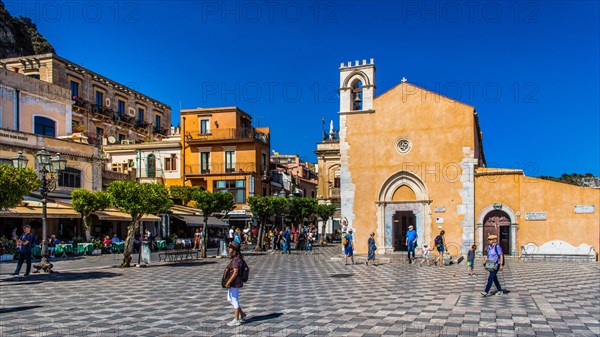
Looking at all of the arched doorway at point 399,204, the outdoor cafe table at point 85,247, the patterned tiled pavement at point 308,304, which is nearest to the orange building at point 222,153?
the outdoor cafe table at point 85,247

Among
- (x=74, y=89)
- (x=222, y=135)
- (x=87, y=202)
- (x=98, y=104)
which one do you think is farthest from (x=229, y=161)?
(x=87, y=202)

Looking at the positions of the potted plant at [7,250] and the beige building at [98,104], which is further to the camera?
the beige building at [98,104]

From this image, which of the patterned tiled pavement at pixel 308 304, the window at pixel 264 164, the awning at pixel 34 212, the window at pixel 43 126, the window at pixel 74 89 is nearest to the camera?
the patterned tiled pavement at pixel 308 304

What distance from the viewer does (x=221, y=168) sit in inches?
1826

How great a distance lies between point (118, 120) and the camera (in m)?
45.4

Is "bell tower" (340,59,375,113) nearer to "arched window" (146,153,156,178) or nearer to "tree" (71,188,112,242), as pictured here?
"tree" (71,188,112,242)

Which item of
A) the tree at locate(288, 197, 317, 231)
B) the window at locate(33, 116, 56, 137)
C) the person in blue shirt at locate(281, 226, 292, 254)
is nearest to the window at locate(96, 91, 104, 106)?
the window at locate(33, 116, 56, 137)

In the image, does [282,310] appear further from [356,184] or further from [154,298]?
[356,184]

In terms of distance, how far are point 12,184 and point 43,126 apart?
65.2 feet

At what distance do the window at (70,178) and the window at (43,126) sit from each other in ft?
11.4

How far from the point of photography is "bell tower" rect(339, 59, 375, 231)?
28016mm

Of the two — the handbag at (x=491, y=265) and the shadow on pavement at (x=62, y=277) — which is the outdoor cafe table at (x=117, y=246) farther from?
the handbag at (x=491, y=265)

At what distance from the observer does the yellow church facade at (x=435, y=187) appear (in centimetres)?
2392

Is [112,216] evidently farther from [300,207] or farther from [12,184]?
[300,207]
